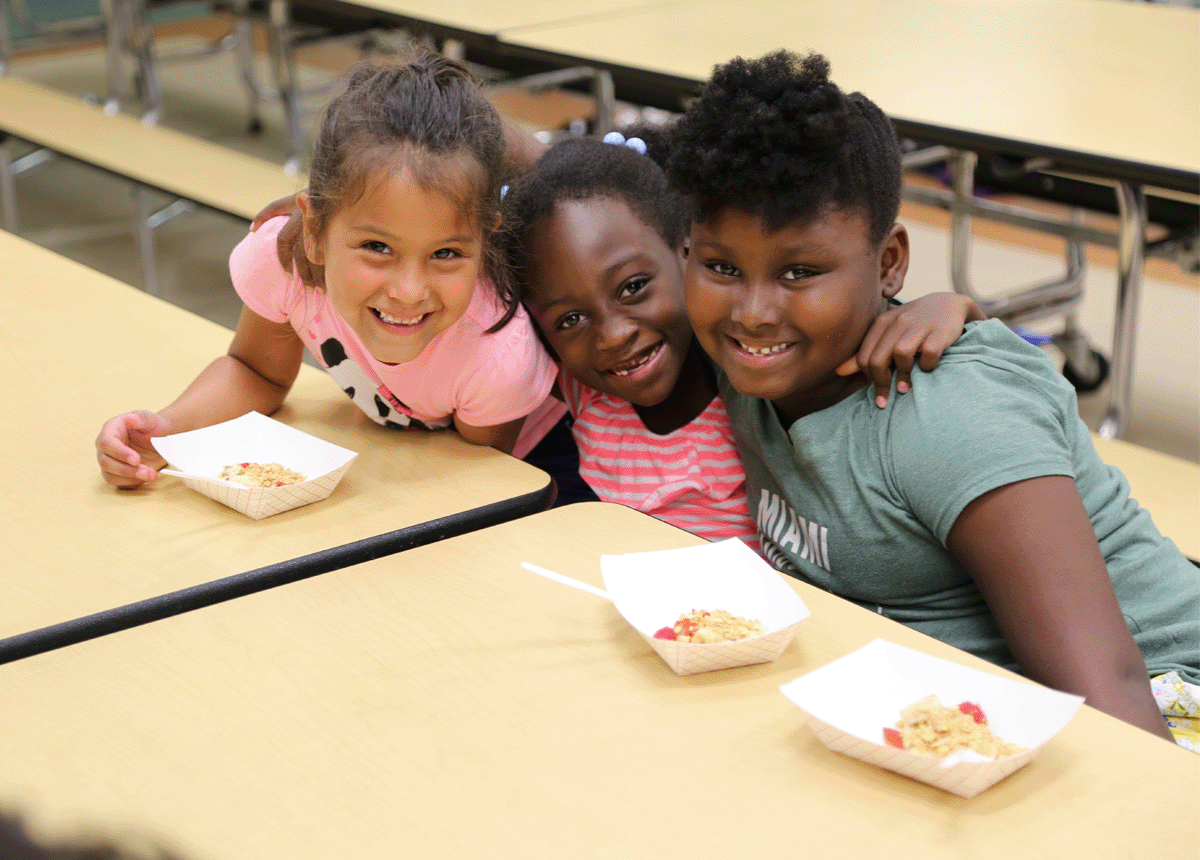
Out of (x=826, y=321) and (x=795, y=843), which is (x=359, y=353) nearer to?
(x=826, y=321)

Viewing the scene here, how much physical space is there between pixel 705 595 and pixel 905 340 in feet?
1.15

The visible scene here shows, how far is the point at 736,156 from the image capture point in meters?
1.22

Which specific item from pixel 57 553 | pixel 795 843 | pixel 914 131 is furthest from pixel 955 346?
pixel 914 131

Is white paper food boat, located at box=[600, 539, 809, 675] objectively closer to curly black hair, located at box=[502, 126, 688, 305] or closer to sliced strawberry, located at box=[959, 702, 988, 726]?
sliced strawberry, located at box=[959, 702, 988, 726]

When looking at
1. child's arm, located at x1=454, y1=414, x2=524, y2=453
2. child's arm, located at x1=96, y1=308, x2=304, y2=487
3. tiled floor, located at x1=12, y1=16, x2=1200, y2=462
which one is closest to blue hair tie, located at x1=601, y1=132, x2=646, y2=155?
child's arm, located at x1=454, y1=414, x2=524, y2=453

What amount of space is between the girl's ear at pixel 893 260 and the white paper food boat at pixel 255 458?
600mm

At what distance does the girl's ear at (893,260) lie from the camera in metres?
1.31

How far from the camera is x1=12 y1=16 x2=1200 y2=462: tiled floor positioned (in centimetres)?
349

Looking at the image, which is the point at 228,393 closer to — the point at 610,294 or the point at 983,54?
the point at 610,294

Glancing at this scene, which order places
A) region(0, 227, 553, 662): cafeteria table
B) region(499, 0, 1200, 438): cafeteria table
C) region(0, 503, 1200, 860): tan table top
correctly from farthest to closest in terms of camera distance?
region(499, 0, 1200, 438): cafeteria table
region(0, 227, 553, 662): cafeteria table
region(0, 503, 1200, 860): tan table top

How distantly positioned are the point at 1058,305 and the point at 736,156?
7.78 ft

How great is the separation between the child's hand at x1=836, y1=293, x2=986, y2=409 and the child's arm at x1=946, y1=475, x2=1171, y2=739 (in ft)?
0.58

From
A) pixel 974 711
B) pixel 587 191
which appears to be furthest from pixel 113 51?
pixel 974 711

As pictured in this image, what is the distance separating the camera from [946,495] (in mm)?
1138
